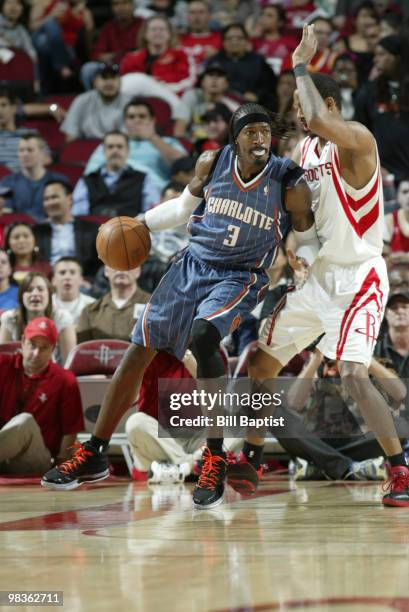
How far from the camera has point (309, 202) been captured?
4.52m

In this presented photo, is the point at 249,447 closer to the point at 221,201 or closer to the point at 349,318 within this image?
the point at 349,318

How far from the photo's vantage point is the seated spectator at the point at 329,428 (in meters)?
6.24

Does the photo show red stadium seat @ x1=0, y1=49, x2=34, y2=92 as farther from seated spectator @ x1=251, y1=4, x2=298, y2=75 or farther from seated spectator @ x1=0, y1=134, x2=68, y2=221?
seated spectator @ x1=251, y1=4, x2=298, y2=75

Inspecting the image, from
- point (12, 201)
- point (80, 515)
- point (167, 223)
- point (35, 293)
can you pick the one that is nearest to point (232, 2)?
point (12, 201)

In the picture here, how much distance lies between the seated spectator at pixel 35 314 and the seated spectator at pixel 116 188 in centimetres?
211

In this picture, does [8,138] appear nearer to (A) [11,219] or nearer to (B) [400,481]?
(A) [11,219]

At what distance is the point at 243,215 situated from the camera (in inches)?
175

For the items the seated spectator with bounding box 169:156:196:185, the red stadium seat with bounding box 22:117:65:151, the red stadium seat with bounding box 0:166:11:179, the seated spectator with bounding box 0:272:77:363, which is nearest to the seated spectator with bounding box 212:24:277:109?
the seated spectator with bounding box 169:156:196:185

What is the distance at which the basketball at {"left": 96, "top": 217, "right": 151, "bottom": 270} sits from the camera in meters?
4.59

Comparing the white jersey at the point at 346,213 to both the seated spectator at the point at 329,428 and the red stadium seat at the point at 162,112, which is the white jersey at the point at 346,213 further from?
the red stadium seat at the point at 162,112

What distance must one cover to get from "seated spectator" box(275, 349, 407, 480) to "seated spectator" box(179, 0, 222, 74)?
20.0 ft

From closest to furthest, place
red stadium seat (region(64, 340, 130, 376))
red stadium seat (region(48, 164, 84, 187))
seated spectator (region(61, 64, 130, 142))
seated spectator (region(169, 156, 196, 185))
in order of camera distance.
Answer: red stadium seat (region(64, 340, 130, 376)), seated spectator (region(169, 156, 196, 185)), red stadium seat (region(48, 164, 84, 187)), seated spectator (region(61, 64, 130, 142))

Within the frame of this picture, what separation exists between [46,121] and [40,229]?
3163 millimetres

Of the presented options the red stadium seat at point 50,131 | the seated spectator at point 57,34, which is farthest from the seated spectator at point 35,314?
the seated spectator at point 57,34
